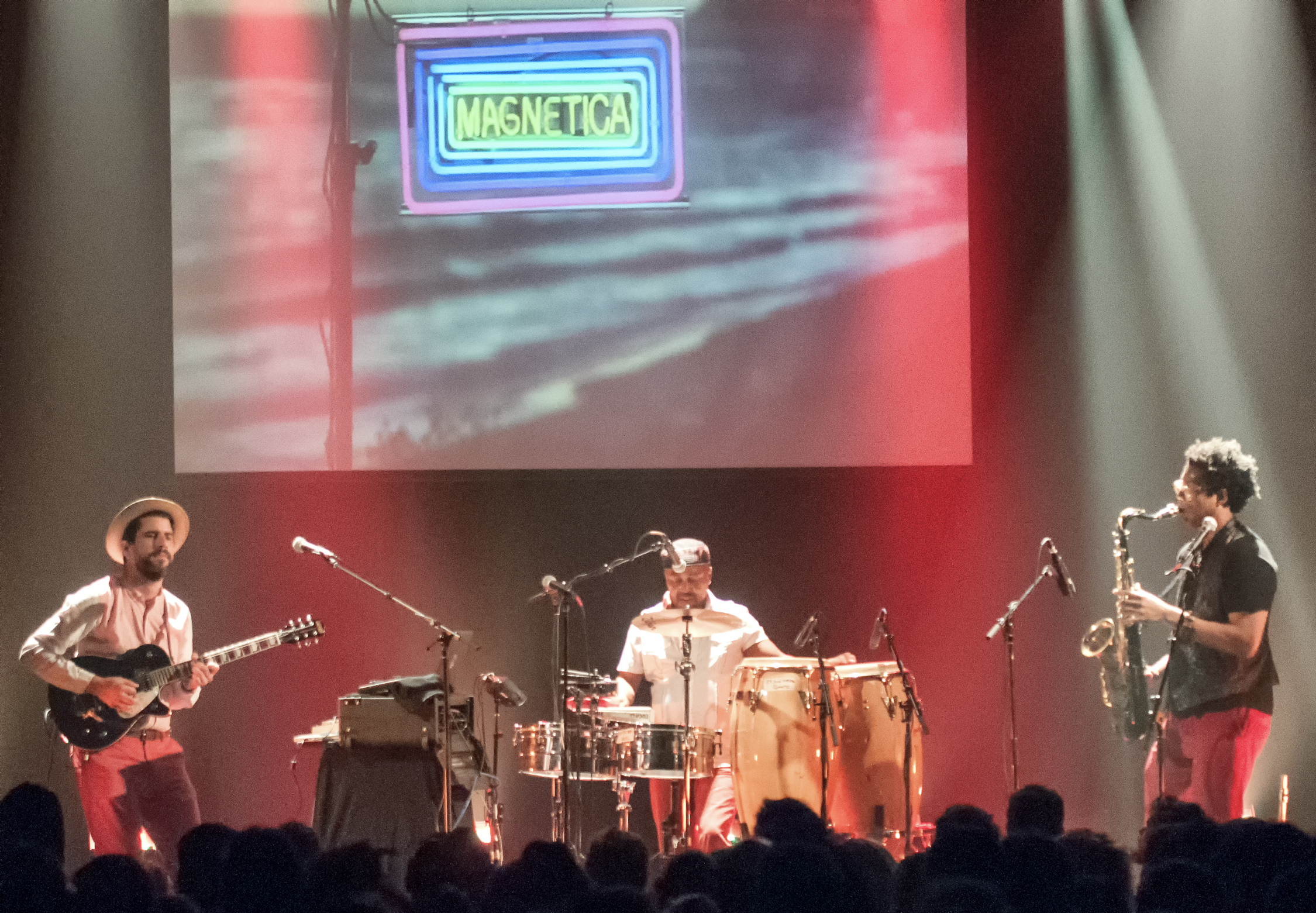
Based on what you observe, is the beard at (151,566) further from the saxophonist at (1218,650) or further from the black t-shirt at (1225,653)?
the black t-shirt at (1225,653)

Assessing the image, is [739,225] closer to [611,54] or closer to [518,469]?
[611,54]

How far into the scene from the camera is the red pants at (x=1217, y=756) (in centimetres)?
536

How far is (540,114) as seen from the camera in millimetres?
7410

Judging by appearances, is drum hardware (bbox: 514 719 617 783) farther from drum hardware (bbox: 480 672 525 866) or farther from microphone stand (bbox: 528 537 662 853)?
drum hardware (bbox: 480 672 525 866)

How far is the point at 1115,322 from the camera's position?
7.47 metres

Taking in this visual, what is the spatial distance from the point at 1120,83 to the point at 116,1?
553 cm

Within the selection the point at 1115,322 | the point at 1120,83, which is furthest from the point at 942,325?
the point at 1120,83

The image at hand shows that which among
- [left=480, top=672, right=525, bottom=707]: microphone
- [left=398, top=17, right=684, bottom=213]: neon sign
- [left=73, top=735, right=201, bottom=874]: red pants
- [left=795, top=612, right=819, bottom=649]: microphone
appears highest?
[left=398, top=17, right=684, bottom=213]: neon sign

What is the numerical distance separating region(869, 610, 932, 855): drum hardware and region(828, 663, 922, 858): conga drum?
4 cm

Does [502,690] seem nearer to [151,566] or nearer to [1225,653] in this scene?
[151,566]

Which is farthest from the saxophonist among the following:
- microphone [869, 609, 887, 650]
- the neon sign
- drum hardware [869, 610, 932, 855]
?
the neon sign

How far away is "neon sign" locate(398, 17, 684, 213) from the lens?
24.2ft

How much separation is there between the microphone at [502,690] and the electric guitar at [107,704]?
1240 millimetres

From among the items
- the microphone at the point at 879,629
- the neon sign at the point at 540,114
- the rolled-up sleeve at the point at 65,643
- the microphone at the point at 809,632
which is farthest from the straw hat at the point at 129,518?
the microphone at the point at 879,629
